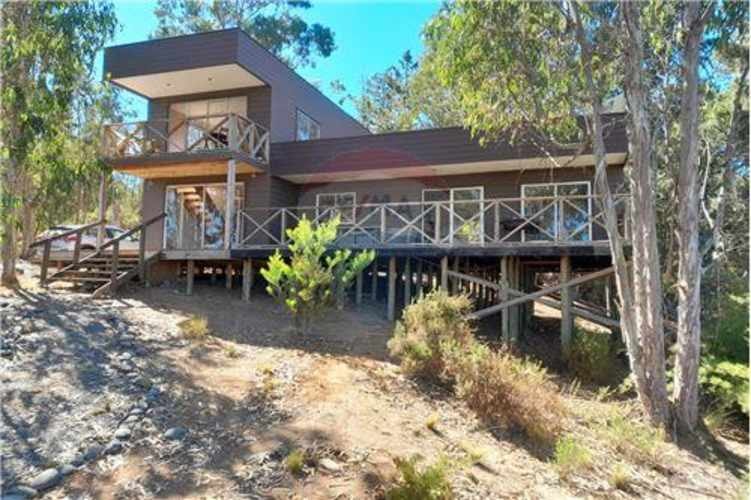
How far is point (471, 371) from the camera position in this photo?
679cm

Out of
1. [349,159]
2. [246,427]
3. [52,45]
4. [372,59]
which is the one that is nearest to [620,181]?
[349,159]

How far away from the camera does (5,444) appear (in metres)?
4.92

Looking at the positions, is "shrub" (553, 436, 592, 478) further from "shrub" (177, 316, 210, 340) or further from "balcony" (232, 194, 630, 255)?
"shrub" (177, 316, 210, 340)

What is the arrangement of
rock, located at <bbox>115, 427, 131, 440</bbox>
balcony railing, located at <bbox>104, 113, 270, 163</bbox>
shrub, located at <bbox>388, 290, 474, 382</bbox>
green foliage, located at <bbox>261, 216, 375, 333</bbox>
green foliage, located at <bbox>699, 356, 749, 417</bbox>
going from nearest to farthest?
rock, located at <bbox>115, 427, 131, 440</bbox> → shrub, located at <bbox>388, 290, 474, 382</bbox> → green foliage, located at <bbox>699, 356, 749, 417</bbox> → green foliage, located at <bbox>261, 216, 375, 333</bbox> → balcony railing, located at <bbox>104, 113, 270, 163</bbox>

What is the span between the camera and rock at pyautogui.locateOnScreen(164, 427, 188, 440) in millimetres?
5227

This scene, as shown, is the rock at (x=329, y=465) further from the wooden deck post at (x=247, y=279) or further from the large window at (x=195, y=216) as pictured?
the large window at (x=195, y=216)

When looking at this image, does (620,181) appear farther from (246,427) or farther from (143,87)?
(143,87)

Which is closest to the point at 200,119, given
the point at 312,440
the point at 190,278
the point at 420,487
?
the point at 190,278

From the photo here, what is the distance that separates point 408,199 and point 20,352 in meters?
9.49

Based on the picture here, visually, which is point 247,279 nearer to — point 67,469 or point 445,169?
point 445,169

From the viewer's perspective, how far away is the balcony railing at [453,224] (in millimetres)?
11000

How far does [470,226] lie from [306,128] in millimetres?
6480

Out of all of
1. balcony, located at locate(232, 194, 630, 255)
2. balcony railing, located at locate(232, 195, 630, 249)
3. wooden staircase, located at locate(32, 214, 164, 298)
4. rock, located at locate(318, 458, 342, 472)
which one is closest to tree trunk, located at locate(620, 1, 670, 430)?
balcony, located at locate(232, 194, 630, 255)

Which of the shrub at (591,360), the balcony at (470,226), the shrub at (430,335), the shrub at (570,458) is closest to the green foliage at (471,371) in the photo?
the shrub at (430,335)
